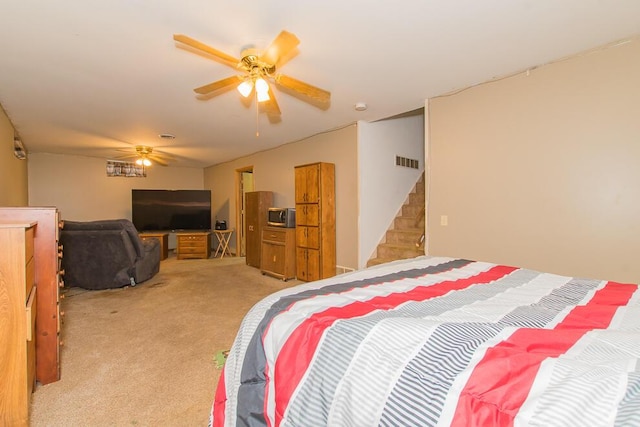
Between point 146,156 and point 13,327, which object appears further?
point 146,156

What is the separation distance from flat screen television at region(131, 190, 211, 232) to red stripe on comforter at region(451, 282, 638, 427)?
7283 millimetres

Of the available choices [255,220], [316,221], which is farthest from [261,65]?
[255,220]

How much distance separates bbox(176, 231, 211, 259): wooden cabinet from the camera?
22.4 ft

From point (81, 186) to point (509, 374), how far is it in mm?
8571

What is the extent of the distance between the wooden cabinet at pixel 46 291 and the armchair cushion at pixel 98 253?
231cm

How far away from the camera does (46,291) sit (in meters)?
2.00

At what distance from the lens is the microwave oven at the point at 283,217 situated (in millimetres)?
4961

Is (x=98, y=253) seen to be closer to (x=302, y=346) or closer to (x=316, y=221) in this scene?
(x=316, y=221)

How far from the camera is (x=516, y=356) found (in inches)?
30.9

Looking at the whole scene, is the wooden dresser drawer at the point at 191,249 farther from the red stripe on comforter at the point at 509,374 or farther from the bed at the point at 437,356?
the red stripe on comforter at the point at 509,374

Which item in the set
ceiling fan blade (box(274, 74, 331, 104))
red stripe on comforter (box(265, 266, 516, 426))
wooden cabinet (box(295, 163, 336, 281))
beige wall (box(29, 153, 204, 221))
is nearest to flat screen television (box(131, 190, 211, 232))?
beige wall (box(29, 153, 204, 221))

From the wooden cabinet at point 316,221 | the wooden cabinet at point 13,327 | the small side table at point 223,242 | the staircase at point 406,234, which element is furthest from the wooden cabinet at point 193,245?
the wooden cabinet at point 13,327

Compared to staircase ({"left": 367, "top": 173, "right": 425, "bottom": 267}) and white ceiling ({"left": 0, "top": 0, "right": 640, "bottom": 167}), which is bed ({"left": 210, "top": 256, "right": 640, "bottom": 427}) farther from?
staircase ({"left": 367, "top": 173, "right": 425, "bottom": 267})

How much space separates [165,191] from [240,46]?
5948 mm
